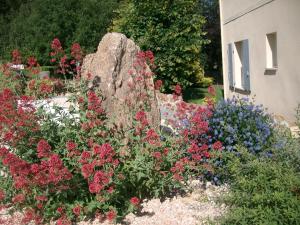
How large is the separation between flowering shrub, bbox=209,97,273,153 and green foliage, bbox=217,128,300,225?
0.52 meters

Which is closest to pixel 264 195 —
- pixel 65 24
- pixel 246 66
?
pixel 246 66

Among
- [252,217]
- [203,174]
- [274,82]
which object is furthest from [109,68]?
[274,82]

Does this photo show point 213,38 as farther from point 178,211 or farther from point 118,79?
point 178,211

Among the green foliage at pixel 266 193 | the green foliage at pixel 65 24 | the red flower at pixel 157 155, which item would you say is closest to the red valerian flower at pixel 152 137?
the red flower at pixel 157 155

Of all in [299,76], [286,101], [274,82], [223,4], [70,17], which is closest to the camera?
[299,76]

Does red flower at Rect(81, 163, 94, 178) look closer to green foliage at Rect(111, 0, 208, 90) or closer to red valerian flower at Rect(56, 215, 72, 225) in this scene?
red valerian flower at Rect(56, 215, 72, 225)

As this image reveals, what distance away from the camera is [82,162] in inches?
136

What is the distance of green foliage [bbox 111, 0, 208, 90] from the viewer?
42.4 feet

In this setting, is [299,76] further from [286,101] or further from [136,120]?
[136,120]

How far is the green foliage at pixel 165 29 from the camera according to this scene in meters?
12.9

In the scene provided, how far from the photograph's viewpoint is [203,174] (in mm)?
4566

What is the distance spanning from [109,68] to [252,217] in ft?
9.67

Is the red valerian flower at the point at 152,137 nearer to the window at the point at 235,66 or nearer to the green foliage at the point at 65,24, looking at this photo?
the window at the point at 235,66

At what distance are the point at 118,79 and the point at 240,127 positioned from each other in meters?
1.74
